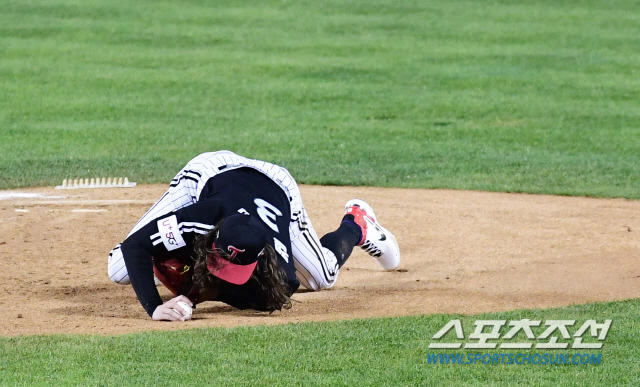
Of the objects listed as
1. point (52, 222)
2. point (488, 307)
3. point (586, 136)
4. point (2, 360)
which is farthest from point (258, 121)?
point (2, 360)

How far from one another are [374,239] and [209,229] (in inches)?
67.4

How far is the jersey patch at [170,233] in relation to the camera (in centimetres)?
448

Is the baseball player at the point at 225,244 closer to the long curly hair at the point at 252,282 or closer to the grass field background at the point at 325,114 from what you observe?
the long curly hair at the point at 252,282

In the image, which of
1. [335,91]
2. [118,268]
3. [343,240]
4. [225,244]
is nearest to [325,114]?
[335,91]

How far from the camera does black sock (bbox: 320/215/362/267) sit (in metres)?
5.56

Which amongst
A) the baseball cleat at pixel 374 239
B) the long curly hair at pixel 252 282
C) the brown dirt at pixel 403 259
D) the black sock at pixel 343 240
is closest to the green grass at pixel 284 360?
the long curly hair at pixel 252 282

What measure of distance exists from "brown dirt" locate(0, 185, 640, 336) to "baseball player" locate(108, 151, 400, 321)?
0.47ft

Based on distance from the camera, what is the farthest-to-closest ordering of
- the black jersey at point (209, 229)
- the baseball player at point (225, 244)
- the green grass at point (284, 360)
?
the black jersey at point (209, 229), the baseball player at point (225, 244), the green grass at point (284, 360)

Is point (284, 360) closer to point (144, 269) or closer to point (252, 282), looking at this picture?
point (252, 282)

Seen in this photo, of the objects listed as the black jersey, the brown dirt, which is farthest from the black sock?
the black jersey

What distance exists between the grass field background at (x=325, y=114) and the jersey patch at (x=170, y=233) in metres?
0.44

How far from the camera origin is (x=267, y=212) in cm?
483

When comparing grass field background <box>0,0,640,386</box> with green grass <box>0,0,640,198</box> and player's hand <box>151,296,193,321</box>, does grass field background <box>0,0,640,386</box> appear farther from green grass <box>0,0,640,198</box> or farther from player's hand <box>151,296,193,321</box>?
player's hand <box>151,296,193,321</box>

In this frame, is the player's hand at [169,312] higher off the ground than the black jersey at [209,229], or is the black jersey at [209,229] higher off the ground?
the black jersey at [209,229]
